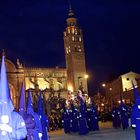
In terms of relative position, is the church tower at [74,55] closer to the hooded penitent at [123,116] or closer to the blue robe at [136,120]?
the hooded penitent at [123,116]

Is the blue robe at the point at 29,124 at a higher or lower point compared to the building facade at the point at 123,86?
lower

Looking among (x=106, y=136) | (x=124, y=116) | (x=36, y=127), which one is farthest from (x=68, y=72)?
(x=36, y=127)

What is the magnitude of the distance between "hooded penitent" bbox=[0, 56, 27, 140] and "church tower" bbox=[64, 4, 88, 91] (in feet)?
227

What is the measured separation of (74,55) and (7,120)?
7378 cm

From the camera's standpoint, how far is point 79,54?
80188mm

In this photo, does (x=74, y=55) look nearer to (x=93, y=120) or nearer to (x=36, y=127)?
(x=93, y=120)

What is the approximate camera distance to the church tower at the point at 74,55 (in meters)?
76.5

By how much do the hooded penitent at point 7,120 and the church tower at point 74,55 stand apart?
69.3 meters

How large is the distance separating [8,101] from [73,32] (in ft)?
248

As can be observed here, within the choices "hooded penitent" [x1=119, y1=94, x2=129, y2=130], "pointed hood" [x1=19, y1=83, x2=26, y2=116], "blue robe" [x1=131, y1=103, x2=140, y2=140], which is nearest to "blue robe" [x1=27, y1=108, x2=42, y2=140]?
"pointed hood" [x1=19, y1=83, x2=26, y2=116]

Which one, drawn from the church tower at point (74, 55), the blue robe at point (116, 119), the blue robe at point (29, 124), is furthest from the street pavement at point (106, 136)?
the church tower at point (74, 55)

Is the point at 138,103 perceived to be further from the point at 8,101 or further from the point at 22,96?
the point at 8,101

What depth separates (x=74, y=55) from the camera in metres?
78.9

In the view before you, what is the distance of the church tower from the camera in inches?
3012
